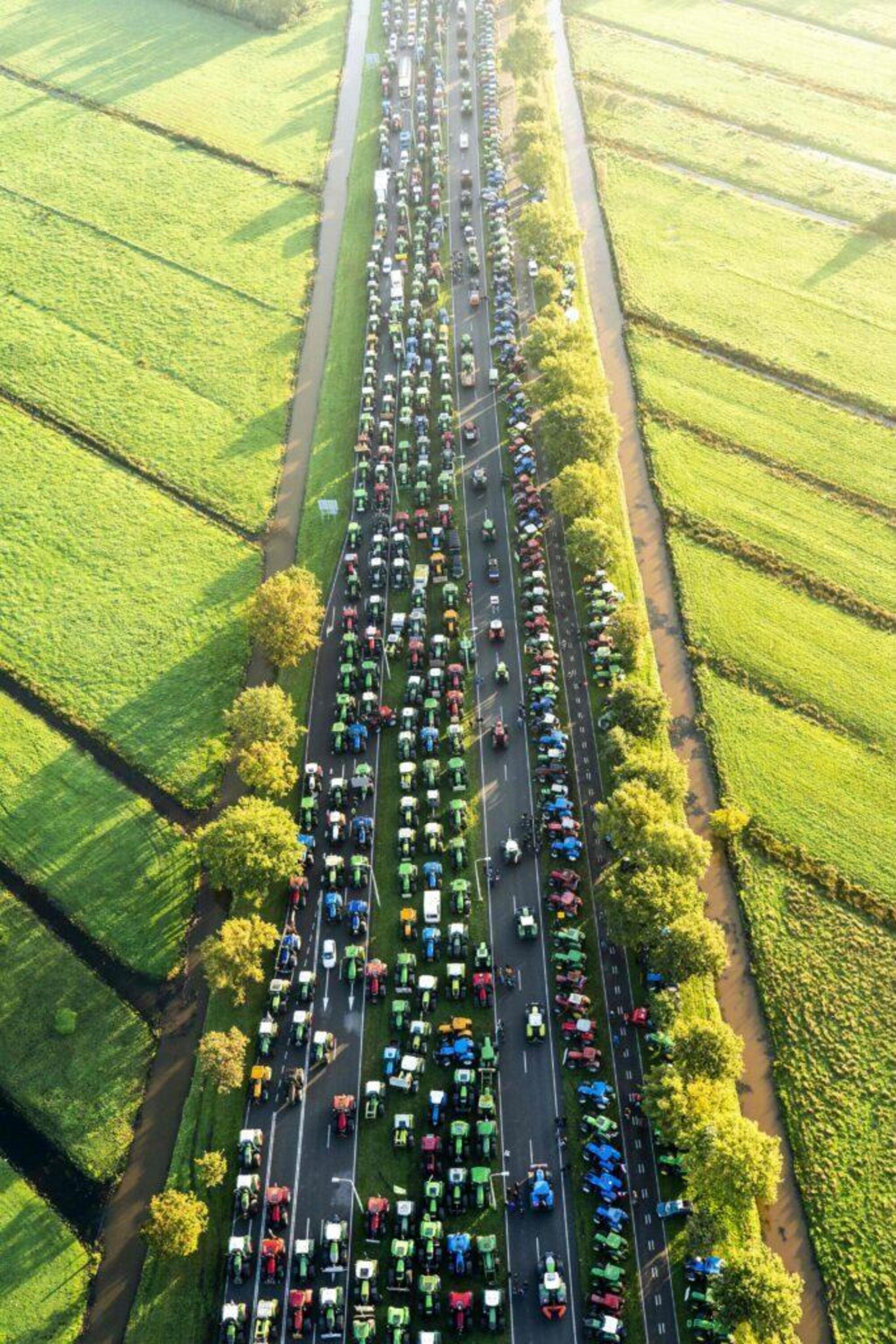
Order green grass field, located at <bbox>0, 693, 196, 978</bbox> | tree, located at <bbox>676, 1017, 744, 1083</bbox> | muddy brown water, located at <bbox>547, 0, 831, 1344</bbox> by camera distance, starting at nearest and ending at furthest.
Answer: muddy brown water, located at <bbox>547, 0, 831, 1344</bbox> → tree, located at <bbox>676, 1017, 744, 1083</bbox> → green grass field, located at <bbox>0, 693, 196, 978</bbox>

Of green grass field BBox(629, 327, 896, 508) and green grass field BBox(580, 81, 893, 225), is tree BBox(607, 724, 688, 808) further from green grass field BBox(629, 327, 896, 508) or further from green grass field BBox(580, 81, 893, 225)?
green grass field BBox(580, 81, 893, 225)

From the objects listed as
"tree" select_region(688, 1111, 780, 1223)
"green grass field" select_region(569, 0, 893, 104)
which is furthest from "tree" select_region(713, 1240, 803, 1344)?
"green grass field" select_region(569, 0, 893, 104)

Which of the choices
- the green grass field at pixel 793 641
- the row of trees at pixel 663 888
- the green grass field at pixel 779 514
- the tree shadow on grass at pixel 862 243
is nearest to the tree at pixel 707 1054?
the row of trees at pixel 663 888

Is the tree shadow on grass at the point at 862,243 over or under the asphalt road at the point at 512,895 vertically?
over

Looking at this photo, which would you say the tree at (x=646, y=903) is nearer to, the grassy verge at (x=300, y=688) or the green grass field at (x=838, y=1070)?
the green grass field at (x=838, y=1070)

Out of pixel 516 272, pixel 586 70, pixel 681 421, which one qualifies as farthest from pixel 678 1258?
pixel 586 70

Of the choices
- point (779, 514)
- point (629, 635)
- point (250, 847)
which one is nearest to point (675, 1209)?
point (250, 847)
